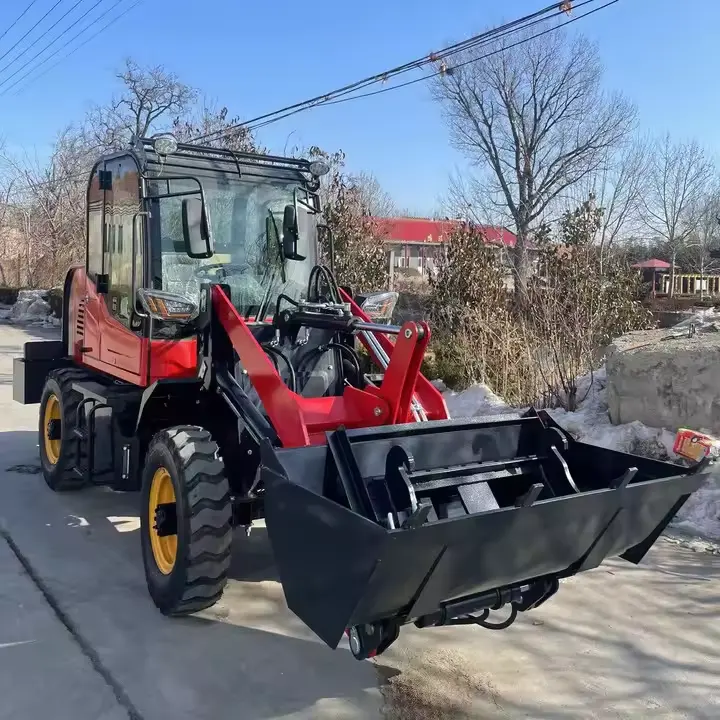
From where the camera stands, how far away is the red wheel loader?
126 inches

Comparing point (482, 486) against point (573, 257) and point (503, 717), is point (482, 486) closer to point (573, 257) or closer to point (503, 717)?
point (503, 717)

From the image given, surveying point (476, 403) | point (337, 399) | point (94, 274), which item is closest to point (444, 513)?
point (337, 399)

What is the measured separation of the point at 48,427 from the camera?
7090 mm

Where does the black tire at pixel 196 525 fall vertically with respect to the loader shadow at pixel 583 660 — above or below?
above

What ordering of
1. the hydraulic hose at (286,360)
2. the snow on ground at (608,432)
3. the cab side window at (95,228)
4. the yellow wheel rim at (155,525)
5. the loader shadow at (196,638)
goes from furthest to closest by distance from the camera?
1. the cab side window at (95,228)
2. the snow on ground at (608,432)
3. the hydraulic hose at (286,360)
4. the yellow wheel rim at (155,525)
5. the loader shadow at (196,638)

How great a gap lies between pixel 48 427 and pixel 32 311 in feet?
72.2

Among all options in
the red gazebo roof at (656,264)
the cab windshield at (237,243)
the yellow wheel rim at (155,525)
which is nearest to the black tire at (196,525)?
the yellow wheel rim at (155,525)

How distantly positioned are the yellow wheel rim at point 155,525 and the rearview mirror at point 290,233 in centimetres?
183

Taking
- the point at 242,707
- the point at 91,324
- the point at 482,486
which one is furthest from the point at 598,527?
the point at 91,324

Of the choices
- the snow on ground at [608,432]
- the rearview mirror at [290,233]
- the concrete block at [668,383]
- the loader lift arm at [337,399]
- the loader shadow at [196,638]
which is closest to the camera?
the loader shadow at [196,638]

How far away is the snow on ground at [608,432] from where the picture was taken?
6.03m

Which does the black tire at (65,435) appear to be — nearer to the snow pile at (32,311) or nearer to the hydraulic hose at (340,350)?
the hydraulic hose at (340,350)

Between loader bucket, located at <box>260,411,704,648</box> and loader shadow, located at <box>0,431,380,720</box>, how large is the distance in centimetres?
59

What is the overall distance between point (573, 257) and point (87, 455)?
21.8 feet
